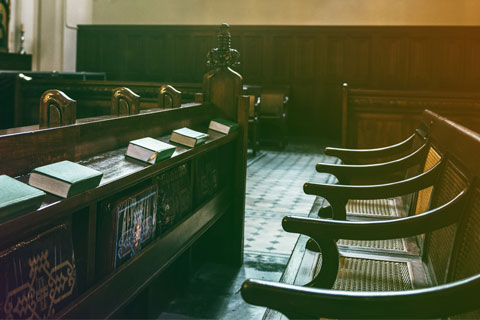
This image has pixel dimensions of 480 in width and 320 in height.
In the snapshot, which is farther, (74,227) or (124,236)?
(124,236)

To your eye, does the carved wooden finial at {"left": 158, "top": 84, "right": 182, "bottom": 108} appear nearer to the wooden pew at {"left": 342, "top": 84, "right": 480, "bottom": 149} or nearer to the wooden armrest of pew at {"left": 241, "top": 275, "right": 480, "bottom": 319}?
the wooden armrest of pew at {"left": 241, "top": 275, "right": 480, "bottom": 319}

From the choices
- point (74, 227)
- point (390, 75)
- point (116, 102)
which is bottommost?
point (74, 227)

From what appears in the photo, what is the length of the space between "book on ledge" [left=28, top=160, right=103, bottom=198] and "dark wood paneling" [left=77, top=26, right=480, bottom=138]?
401 inches

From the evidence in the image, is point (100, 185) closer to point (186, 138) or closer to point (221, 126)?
point (186, 138)

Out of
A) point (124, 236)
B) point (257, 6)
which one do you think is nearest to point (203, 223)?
point (124, 236)

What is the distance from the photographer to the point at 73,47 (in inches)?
496

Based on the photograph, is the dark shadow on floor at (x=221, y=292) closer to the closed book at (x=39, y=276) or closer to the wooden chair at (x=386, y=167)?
the wooden chair at (x=386, y=167)

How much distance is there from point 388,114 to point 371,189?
340cm

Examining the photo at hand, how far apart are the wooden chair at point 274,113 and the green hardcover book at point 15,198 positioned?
858 cm

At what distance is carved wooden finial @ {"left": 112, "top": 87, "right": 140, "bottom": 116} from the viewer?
2.54 metres

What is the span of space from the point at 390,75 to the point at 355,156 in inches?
331

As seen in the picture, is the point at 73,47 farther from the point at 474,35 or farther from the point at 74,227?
the point at 74,227

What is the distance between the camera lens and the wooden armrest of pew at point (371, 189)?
7.39ft

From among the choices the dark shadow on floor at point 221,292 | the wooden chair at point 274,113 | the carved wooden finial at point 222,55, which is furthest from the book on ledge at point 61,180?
the wooden chair at point 274,113
